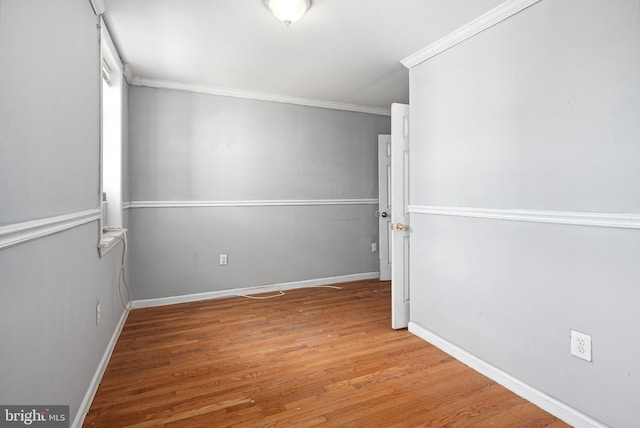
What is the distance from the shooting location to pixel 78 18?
5.21 ft

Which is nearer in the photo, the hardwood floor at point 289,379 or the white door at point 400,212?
the hardwood floor at point 289,379

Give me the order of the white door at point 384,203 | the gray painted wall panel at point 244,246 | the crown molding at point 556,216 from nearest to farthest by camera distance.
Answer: the crown molding at point 556,216 → the gray painted wall panel at point 244,246 → the white door at point 384,203

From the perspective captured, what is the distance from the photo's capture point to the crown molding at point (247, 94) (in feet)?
10.5

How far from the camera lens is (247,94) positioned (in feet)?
11.7

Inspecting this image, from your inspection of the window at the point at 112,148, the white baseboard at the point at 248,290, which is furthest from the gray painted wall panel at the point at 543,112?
the window at the point at 112,148

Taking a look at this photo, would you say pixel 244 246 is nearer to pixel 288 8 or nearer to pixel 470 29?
pixel 288 8

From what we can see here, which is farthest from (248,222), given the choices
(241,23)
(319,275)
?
(241,23)

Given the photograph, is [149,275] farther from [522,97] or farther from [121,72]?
[522,97]

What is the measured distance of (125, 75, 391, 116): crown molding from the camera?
319 cm

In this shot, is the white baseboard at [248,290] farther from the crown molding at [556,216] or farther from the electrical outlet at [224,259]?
the crown molding at [556,216]

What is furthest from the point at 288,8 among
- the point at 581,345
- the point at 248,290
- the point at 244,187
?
the point at 248,290

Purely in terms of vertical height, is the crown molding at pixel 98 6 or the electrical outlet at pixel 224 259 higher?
the crown molding at pixel 98 6

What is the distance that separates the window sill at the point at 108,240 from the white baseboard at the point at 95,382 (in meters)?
0.65

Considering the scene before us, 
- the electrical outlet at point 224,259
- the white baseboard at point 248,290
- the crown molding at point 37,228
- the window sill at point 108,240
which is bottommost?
the white baseboard at point 248,290
